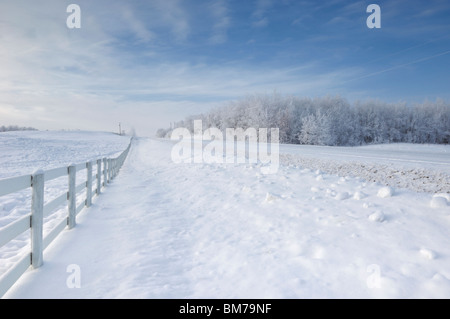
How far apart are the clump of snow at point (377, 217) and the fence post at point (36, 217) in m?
5.48

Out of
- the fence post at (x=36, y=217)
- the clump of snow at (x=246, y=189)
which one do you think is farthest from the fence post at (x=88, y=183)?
the clump of snow at (x=246, y=189)

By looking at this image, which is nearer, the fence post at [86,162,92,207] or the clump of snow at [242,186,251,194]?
the fence post at [86,162,92,207]

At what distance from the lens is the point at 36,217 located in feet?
12.4

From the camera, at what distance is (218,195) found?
8.50 m

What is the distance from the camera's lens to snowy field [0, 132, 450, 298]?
11.1ft

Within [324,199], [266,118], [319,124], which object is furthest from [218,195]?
[266,118]

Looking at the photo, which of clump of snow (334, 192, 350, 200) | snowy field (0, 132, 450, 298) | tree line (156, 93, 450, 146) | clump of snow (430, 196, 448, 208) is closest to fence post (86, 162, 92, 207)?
snowy field (0, 132, 450, 298)

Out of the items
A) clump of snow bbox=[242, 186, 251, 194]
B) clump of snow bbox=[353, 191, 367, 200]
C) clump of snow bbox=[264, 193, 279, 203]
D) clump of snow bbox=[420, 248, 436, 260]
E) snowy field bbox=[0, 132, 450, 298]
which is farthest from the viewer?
clump of snow bbox=[242, 186, 251, 194]

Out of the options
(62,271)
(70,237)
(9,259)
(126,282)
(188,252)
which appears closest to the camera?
(126,282)

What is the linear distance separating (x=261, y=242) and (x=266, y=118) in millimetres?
52488

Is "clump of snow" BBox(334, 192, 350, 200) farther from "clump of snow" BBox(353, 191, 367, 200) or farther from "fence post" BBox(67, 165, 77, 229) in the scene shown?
"fence post" BBox(67, 165, 77, 229)

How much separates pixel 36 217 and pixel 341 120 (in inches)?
2400

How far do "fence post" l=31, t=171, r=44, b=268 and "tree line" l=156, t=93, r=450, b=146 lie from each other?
4898 centimetres
